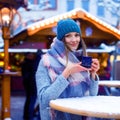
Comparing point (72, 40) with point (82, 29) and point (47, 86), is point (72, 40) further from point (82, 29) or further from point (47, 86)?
point (82, 29)

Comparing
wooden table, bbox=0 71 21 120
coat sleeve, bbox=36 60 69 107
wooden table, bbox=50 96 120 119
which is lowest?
wooden table, bbox=0 71 21 120

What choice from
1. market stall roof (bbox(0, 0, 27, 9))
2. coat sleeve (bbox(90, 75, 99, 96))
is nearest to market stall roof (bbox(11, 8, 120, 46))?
market stall roof (bbox(0, 0, 27, 9))

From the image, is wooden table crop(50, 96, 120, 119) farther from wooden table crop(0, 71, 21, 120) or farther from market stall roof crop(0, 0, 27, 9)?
market stall roof crop(0, 0, 27, 9)

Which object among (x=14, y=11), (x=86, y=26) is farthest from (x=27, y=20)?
(x=14, y=11)

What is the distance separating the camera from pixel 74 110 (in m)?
2.52

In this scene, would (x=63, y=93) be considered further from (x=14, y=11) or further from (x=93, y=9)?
(x=93, y=9)

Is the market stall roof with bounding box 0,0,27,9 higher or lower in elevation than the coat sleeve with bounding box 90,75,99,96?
higher

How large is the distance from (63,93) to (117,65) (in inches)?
177

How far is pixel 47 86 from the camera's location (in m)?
2.79

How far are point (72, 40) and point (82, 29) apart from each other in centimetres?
843

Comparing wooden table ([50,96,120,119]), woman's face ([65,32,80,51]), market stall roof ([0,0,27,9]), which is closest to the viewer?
wooden table ([50,96,120,119])

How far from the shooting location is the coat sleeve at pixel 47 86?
273cm

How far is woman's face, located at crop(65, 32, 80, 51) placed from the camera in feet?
9.40

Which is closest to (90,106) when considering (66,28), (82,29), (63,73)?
(63,73)
